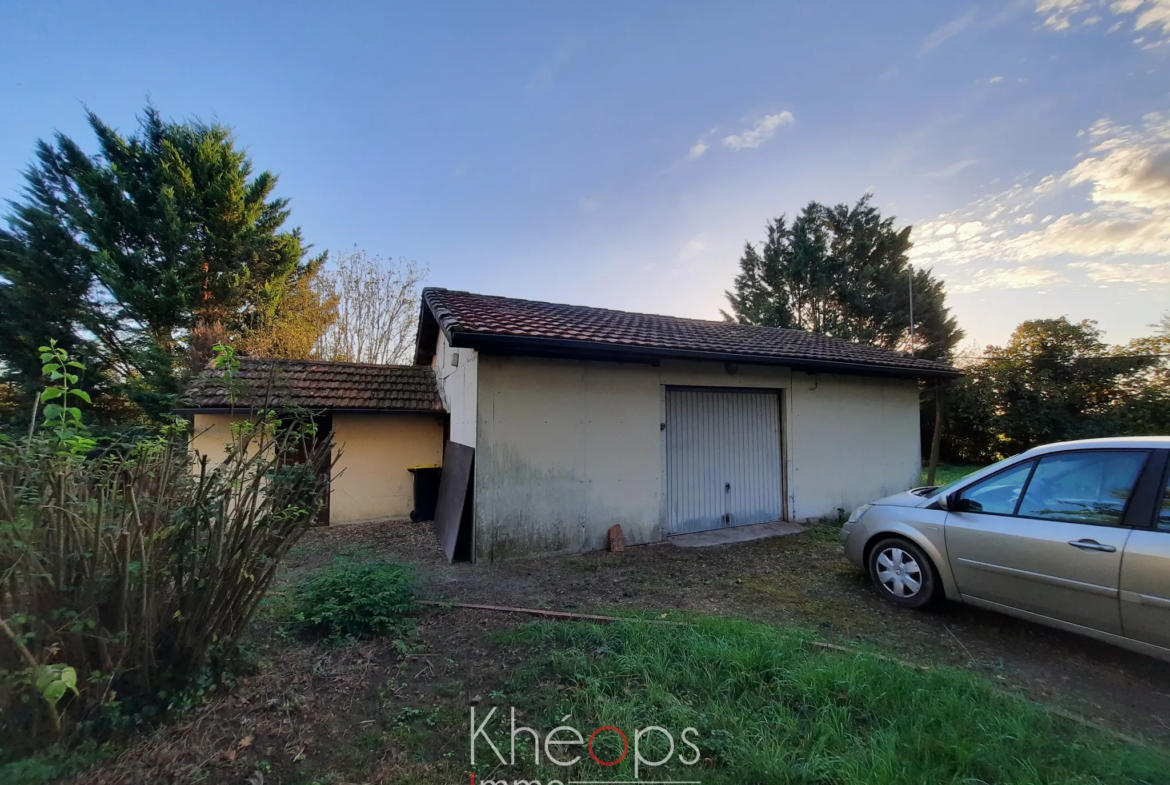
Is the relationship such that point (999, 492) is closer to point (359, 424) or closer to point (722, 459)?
point (722, 459)

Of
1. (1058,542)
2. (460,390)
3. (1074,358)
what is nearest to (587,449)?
(460,390)

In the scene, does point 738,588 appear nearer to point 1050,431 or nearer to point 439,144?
point 439,144

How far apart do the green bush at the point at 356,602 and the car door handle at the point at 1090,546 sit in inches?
200

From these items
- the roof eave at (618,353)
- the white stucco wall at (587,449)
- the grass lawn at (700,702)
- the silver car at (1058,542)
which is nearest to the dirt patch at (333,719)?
the grass lawn at (700,702)

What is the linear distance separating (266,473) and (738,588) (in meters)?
A: 4.58

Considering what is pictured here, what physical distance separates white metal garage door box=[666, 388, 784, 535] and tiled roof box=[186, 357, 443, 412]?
5.02 meters

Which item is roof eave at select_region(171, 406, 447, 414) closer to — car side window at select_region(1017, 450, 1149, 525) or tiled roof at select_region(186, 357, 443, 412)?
tiled roof at select_region(186, 357, 443, 412)

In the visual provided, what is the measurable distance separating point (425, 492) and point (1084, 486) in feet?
28.9

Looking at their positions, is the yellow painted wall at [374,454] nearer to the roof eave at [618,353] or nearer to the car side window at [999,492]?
the roof eave at [618,353]

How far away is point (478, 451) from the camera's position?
18.6 ft

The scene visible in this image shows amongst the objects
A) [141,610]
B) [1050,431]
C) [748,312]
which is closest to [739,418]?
[141,610]

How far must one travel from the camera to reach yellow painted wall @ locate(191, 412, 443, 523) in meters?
8.34

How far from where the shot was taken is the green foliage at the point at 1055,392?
39.2ft

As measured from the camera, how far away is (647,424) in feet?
22.0
